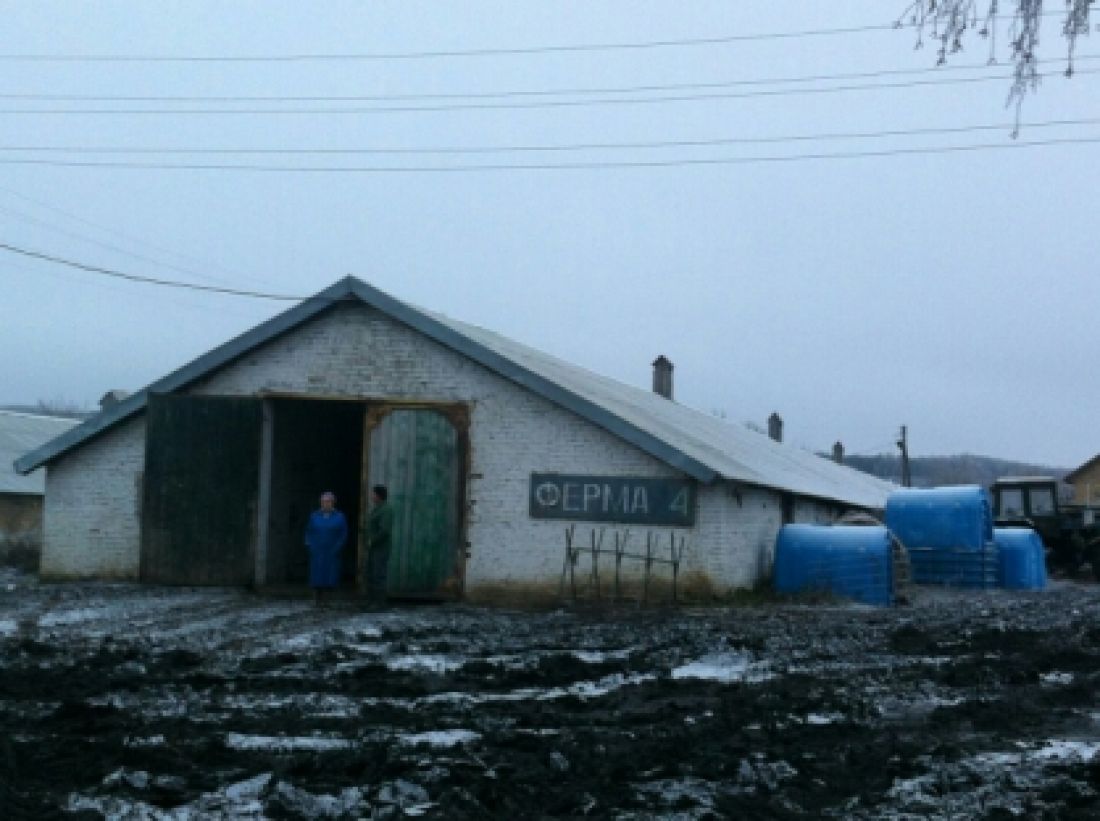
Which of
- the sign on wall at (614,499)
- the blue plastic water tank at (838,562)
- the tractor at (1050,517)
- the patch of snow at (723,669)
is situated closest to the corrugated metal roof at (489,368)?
the sign on wall at (614,499)

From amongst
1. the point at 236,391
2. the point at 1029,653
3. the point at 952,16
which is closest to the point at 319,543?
the point at 236,391

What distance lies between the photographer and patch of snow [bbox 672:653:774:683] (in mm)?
10070

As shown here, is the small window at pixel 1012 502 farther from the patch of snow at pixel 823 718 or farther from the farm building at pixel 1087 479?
the farm building at pixel 1087 479

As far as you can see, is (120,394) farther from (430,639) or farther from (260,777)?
(260,777)

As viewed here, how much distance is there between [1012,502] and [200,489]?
64.7 feet

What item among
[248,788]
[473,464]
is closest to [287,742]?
[248,788]

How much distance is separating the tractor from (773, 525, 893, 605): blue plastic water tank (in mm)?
11273

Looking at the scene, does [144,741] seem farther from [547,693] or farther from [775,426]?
[775,426]

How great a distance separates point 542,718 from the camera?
8055 millimetres

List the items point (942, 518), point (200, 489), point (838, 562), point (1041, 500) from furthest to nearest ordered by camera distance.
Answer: point (1041, 500) < point (942, 518) < point (838, 562) < point (200, 489)

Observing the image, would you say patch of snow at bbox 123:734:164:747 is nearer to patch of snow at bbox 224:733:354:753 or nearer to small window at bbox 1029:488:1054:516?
patch of snow at bbox 224:733:354:753

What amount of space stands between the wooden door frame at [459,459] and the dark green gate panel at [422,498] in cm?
4

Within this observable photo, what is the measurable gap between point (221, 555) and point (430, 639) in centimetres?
636

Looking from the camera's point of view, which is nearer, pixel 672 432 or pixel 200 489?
pixel 200 489
